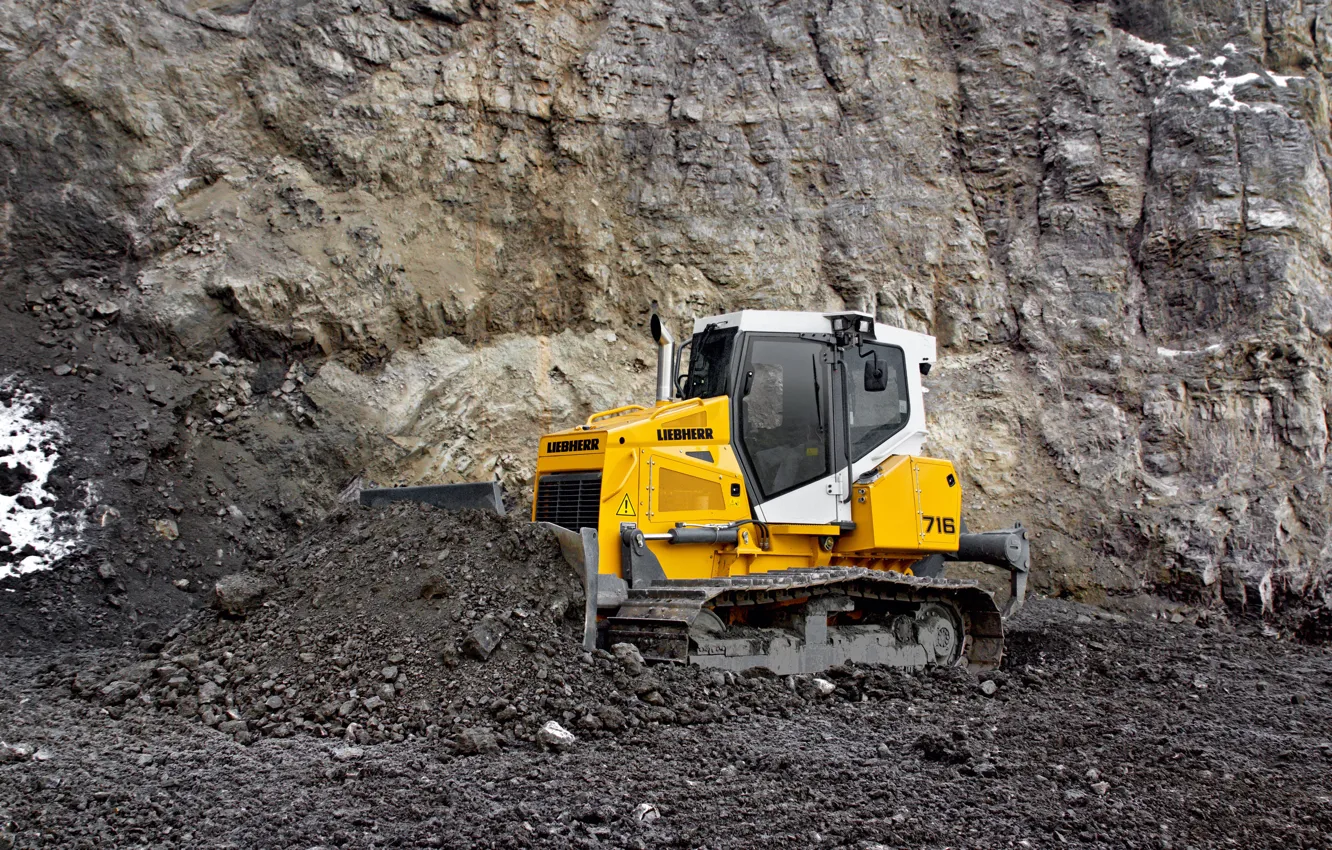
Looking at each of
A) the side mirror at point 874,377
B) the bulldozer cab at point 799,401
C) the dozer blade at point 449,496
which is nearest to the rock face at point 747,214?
the dozer blade at point 449,496

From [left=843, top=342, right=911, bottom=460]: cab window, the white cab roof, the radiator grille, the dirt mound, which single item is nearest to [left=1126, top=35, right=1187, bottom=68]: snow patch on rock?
the white cab roof

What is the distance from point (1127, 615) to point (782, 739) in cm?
778

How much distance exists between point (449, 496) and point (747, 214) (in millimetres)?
7629

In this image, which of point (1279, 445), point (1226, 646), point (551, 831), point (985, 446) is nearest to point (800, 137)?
point (985, 446)

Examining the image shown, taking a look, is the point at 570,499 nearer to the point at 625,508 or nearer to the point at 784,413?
the point at 625,508

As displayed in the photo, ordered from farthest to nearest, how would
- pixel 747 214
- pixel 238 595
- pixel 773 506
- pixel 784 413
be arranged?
1. pixel 747 214
2. pixel 784 413
3. pixel 773 506
4. pixel 238 595

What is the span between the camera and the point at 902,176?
14438mm

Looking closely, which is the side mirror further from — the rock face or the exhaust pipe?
the rock face

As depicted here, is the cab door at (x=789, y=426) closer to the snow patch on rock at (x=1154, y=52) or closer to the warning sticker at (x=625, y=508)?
the warning sticker at (x=625, y=508)

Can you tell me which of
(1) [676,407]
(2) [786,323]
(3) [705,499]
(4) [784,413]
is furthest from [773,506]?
(2) [786,323]

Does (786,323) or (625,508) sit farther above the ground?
(786,323)

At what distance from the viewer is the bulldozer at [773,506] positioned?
6.73 meters

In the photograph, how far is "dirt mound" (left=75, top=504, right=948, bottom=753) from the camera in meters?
5.39

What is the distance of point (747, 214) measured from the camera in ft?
45.6
